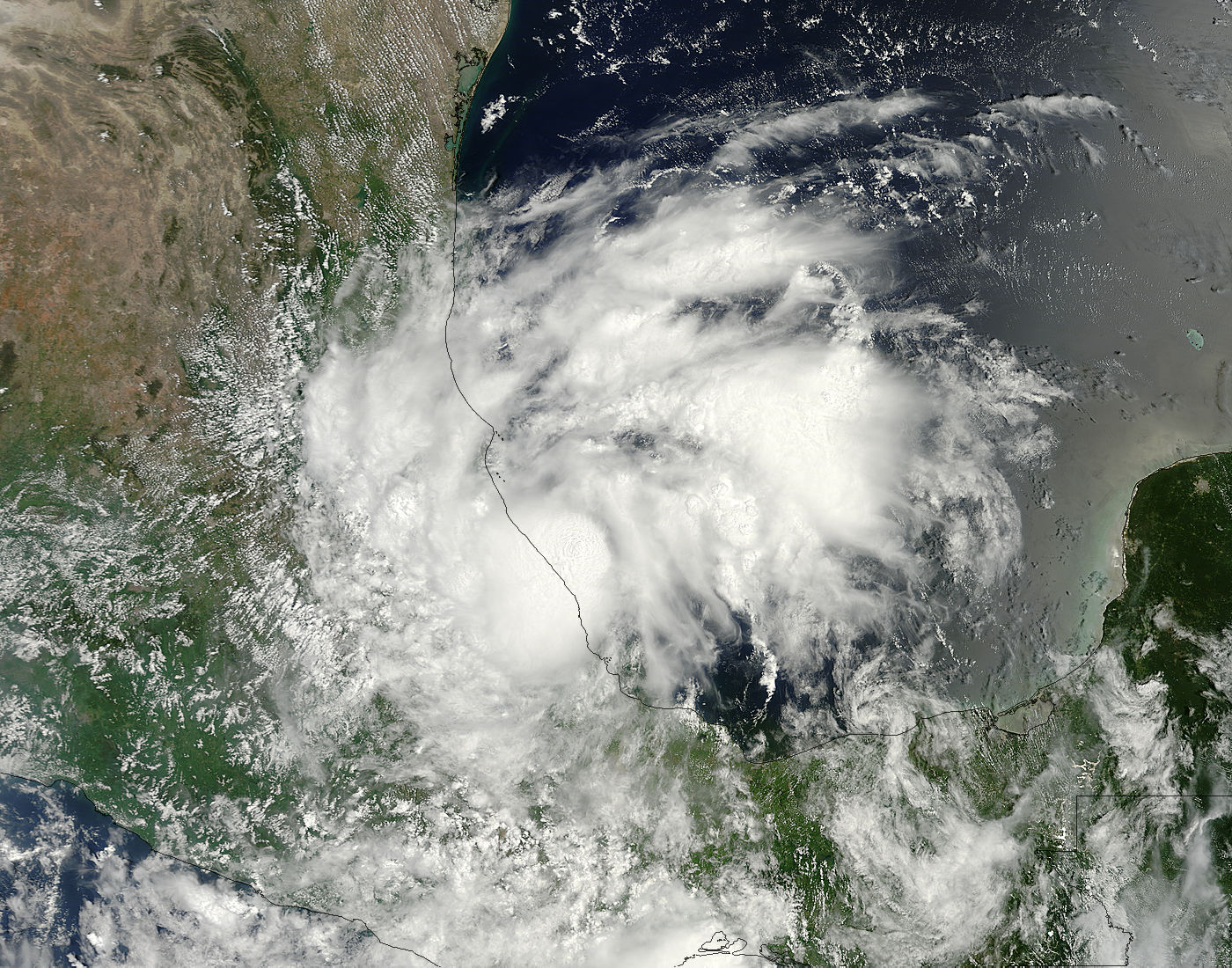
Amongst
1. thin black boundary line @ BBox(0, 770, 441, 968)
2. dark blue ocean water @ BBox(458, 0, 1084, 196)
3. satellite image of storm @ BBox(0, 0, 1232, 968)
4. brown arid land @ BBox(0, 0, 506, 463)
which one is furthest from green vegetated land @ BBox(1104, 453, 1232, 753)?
A: brown arid land @ BBox(0, 0, 506, 463)

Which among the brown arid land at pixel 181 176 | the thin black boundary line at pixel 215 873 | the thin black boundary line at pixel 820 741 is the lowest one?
the thin black boundary line at pixel 215 873

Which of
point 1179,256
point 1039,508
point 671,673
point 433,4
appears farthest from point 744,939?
point 433,4

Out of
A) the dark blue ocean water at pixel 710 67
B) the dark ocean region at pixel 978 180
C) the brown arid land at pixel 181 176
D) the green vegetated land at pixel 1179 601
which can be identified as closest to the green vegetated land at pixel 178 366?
the brown arid land at pixel 181 176

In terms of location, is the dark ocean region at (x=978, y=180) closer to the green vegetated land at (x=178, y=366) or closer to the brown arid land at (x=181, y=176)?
the brown arid land at (x=181, y=176)

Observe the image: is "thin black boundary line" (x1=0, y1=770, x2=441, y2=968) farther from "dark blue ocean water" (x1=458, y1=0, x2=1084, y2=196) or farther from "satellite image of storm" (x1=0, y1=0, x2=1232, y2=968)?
"dark blue ocean water" (x1=458, y1=0, x2=1084, y2=196)

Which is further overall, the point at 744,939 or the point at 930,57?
the point at 930,57

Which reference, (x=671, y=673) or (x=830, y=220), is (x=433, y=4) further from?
(x=671, y=673)
